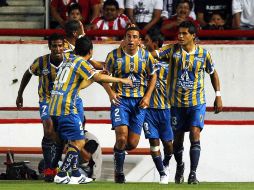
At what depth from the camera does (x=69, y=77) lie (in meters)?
16.6

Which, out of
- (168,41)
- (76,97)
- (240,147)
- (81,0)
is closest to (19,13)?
(81,0)

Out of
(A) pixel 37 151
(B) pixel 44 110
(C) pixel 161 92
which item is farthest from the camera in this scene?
(A) pixel 37 151

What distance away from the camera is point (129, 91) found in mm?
17750

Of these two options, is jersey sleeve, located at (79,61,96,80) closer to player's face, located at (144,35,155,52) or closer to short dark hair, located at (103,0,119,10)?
player's face, located at (144,35,155,52)

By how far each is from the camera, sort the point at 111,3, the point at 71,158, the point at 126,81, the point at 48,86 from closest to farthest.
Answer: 1. the point at 126,81
2. the point at 71,158
3. the point at 48,86
4. the point at 111,3

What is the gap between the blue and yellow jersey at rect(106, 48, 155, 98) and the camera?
17.7 meters

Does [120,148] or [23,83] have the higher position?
[23,83]

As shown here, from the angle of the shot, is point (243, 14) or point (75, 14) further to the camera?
point (243, 14)

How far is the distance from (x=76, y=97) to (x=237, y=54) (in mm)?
5198

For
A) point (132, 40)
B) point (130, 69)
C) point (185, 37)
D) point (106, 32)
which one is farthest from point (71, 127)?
point (106, 32)

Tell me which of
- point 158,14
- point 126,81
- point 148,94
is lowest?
→ point 148,94

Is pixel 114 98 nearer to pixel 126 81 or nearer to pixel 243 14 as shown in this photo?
pixel 126 81

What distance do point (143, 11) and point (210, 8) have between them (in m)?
→ 1.11

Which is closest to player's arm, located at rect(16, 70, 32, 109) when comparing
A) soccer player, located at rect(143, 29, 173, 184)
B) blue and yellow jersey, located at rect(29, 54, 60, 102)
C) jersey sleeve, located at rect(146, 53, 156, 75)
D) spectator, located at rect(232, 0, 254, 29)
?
blue and yellow jersey, located at rect(29, 54, 60, 102)
